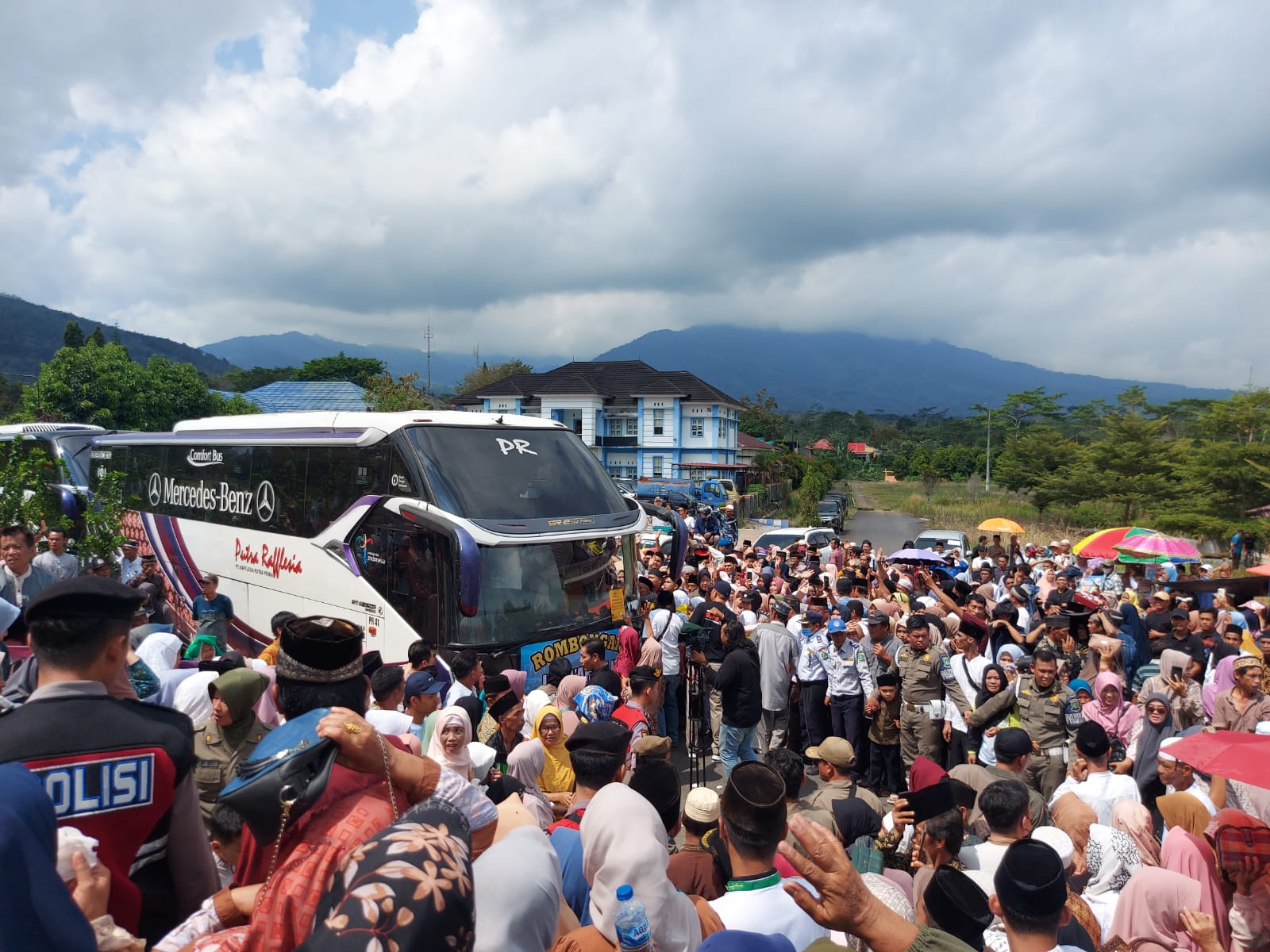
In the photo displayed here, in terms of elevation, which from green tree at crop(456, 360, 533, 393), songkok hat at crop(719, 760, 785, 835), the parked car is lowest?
the parked car

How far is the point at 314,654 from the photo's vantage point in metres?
2.46

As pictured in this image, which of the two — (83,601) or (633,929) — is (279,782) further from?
(633,929)

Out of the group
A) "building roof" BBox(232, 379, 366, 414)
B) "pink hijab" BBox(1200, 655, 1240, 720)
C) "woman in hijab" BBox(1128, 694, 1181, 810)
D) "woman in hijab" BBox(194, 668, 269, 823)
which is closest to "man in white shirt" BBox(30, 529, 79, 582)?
"woman in hijab" BBox(194, 668, 269, 823)

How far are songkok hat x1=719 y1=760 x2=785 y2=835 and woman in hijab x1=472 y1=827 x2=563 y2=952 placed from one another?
95cm

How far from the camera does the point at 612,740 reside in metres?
3.96

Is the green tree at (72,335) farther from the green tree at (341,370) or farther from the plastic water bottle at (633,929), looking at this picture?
the plastic water bottle at (633,929)

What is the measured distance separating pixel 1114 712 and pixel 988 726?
1049 millimetres

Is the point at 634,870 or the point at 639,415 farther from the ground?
the point at 639,415

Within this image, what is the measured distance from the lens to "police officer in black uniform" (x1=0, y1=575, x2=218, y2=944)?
2.18 metres

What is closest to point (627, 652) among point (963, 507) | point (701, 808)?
point (701, 808)

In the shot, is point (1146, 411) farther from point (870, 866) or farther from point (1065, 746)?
point (870, 866)

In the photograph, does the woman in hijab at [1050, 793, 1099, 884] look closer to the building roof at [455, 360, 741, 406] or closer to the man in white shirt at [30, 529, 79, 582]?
the man in white shirt at [30, 529, 79, 582]

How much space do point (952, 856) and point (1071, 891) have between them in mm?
598

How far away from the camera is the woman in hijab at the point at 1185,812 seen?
13.9 feet
